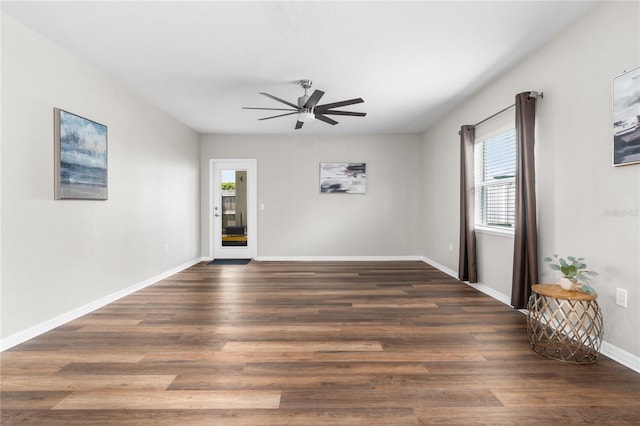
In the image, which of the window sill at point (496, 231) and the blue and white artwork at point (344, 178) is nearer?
the window sill at point (496, 231)

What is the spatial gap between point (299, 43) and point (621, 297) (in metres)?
3.15

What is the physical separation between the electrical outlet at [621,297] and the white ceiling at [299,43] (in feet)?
6.79

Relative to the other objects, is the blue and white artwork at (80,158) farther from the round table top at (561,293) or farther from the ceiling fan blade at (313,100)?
the round table top at (561,293)

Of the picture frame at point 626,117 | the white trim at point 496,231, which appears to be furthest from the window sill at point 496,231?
the picture frame at point 626,117

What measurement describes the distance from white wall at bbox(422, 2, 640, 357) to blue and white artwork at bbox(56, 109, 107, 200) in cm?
442

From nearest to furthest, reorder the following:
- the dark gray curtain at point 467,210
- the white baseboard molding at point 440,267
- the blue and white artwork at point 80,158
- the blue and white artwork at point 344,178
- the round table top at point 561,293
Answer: the round table top at point 561,293 < the blue and white artwork at point 80,158 < the dark gray curtain at point 467,210 < the white baseboard molding at point 440,267 < the blue and white artwork at point 344,178

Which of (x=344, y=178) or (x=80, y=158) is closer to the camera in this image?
(x=80, y=158)

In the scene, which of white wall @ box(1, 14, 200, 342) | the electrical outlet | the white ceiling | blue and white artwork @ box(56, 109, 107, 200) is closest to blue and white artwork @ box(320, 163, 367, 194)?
the white ceiling

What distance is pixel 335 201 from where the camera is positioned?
21.1 feet

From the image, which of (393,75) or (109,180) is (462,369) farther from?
(109,180)

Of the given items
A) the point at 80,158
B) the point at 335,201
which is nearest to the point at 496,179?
the point at 335,201

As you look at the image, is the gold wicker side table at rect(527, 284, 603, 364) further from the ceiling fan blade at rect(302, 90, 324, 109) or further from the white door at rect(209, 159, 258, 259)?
the white door at rect(209, 159, 258, 259)

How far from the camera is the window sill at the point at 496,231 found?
11.5ft

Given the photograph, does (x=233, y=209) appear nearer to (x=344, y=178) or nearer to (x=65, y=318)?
(x=344, y=178)
